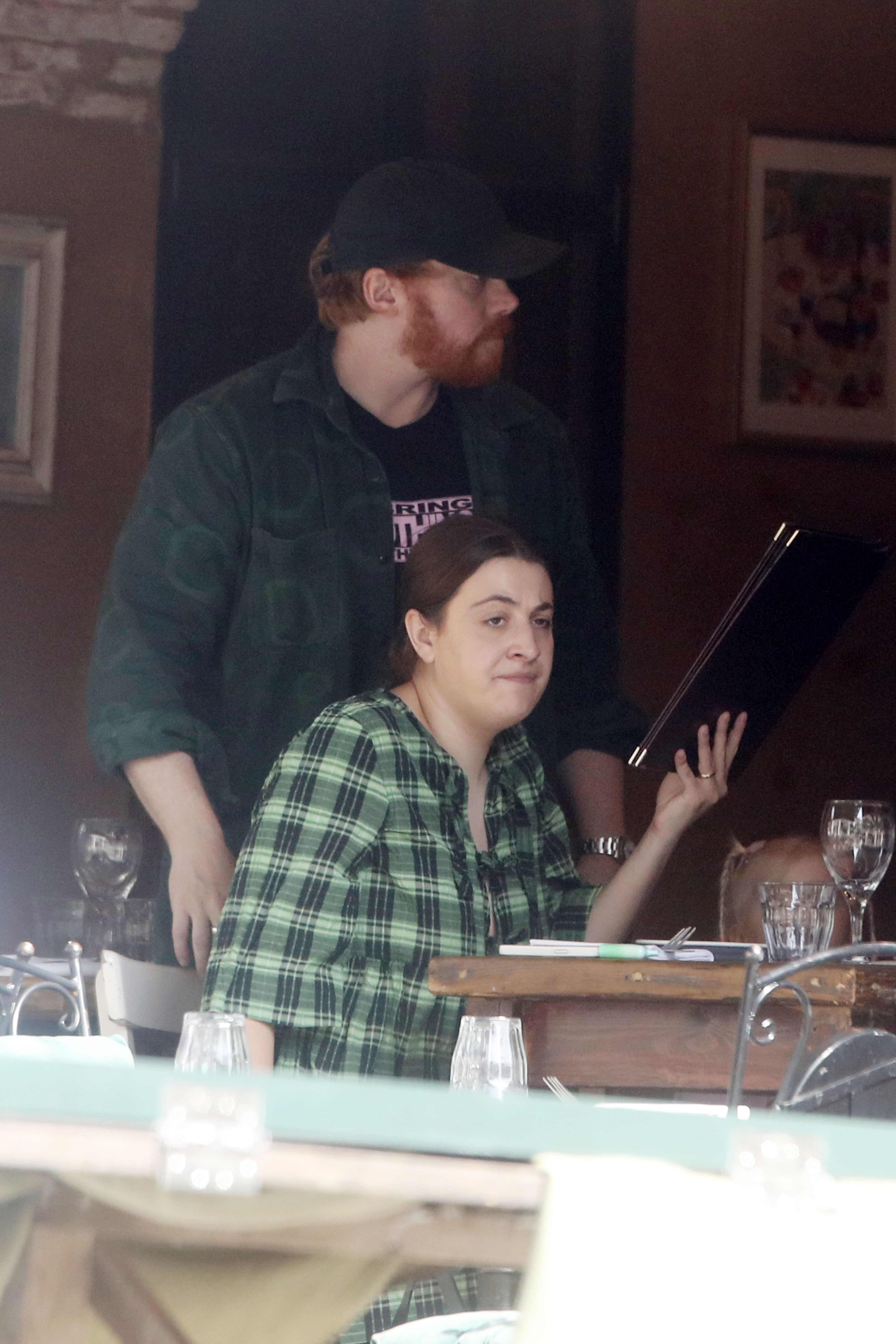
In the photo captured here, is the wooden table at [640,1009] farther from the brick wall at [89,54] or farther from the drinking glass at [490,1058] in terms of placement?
the brick wall at [89,54]

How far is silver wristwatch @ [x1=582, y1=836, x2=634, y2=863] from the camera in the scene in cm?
255

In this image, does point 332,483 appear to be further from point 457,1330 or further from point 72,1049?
point 457,1330

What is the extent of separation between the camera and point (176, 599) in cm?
243

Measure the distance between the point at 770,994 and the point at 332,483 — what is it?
3.97 ft

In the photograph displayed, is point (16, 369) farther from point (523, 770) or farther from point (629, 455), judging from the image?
point (523, 770)

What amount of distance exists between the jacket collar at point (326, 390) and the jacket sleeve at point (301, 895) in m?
0.77

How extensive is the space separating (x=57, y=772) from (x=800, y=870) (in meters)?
1.65

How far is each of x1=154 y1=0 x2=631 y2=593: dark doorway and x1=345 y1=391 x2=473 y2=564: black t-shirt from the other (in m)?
1.04

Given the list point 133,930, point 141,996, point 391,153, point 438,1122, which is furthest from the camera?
point 391,153

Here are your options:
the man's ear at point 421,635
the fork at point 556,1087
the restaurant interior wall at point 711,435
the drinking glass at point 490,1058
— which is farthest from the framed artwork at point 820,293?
the drinking glass at point 490,1058

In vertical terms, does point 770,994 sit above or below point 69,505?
below

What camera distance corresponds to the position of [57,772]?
11.5 ft

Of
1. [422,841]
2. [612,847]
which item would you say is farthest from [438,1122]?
[612,847]

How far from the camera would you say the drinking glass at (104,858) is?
280 cm
